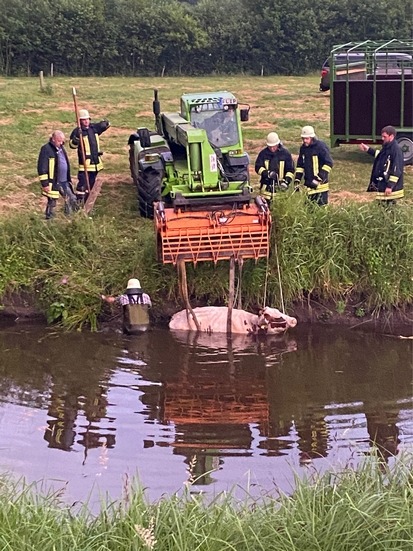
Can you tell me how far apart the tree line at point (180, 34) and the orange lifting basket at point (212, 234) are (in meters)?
30.0

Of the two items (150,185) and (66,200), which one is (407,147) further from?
(66,200)

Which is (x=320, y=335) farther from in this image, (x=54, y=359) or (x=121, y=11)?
(x=121, y=11)

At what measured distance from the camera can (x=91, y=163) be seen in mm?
13961

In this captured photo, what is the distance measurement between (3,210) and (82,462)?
7.16 metres

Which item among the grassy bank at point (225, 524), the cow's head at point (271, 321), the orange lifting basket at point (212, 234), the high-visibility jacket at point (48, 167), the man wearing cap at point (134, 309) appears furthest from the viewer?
the high-visibility jacket at point (48, 167)

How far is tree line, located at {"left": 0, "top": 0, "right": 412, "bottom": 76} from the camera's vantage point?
38.6 m

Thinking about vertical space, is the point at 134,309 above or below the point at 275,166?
below

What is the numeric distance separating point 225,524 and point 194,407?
3523mm

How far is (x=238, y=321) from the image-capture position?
35.1 feet

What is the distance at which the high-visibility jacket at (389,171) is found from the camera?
39.4ft

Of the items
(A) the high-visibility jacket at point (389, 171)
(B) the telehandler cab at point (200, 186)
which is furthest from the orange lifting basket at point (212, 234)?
(A) the high-visibility jacket at point (389, 171)

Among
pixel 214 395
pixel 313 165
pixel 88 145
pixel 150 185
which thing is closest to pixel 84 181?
pixel 88 145

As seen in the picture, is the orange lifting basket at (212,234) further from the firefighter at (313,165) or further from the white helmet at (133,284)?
the firefighter at (313,165)

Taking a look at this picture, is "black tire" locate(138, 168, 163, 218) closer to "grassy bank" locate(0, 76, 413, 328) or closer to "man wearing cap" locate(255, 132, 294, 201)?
"grassy bank" locate(0, 76, 413, 328)
